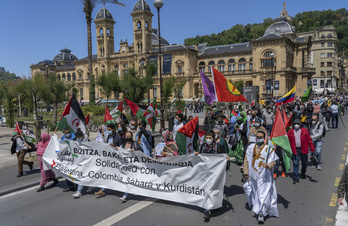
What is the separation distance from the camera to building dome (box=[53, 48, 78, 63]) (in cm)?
9080

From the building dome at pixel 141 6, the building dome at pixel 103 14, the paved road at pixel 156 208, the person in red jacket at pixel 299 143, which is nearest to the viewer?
the paved road at pixel 156 208

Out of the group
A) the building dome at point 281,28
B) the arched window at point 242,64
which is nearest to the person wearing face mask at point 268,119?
the arched window at point 242,64

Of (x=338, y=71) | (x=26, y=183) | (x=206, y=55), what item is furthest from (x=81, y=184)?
(x=338, y=71)

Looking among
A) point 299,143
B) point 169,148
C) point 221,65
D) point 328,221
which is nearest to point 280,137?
point 328,221

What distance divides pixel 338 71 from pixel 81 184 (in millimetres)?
124988

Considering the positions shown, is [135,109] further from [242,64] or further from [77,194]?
[242,64]

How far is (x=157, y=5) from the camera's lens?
1576 cm

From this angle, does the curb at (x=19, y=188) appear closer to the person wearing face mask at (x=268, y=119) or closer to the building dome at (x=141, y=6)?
the person wearing face mask at (x=268, y=119)

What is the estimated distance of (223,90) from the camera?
10.2 m

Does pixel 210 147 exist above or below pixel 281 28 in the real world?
below

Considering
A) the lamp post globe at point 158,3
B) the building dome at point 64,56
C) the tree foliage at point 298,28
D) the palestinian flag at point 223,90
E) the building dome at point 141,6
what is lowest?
the palestinian flag at point 223,90

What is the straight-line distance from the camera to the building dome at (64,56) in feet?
298

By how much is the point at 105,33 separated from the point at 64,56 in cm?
2858

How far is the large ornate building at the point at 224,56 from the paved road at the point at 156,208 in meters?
45.5
